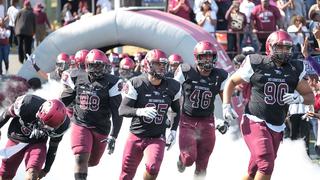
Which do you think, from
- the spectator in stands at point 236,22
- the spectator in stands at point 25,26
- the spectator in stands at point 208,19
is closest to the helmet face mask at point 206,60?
the spectator in stands at point 236,22

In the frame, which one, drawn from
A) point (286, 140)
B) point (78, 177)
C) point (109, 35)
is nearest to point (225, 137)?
point (286, 140)

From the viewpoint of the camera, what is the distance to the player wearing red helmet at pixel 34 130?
869 cm

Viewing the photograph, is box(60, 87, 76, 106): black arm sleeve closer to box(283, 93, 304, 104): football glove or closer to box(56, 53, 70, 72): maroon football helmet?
box(283, 93, 304, 104): football glove

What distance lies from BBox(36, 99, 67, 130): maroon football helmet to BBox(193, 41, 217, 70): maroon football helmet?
2.12 meters

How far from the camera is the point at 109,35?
15.9 m

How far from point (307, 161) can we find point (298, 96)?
3.80 m

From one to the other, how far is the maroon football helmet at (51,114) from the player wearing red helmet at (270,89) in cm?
170

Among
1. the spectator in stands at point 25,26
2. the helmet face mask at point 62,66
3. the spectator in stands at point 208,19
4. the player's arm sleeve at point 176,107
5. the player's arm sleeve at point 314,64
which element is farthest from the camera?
the spectator in stands at point 25,26

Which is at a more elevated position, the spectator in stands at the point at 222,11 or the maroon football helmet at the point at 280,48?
the maroon football helmet at the point at 280,48

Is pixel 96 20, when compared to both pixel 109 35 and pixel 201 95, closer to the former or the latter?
pixel 109 35

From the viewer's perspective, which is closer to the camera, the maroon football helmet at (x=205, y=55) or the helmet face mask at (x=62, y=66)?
the maroon football helmet at (x=205, y=55)

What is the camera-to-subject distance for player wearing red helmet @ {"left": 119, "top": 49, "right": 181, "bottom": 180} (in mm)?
9391

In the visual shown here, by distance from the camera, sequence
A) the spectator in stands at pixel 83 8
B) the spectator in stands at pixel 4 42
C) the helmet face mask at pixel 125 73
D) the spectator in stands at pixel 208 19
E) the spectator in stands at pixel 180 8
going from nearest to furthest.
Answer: the helmet face mask at pixel 125 73 → the spectator in stands at pixel 208 19 → the spectator in stands at pixel 180 8 → the spectator in stands at pixel 4 42 → the spectator in stands at pixel 83 8

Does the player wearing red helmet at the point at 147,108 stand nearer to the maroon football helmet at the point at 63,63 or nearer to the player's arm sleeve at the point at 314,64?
the player's arm sleeve at the point at 314,64
